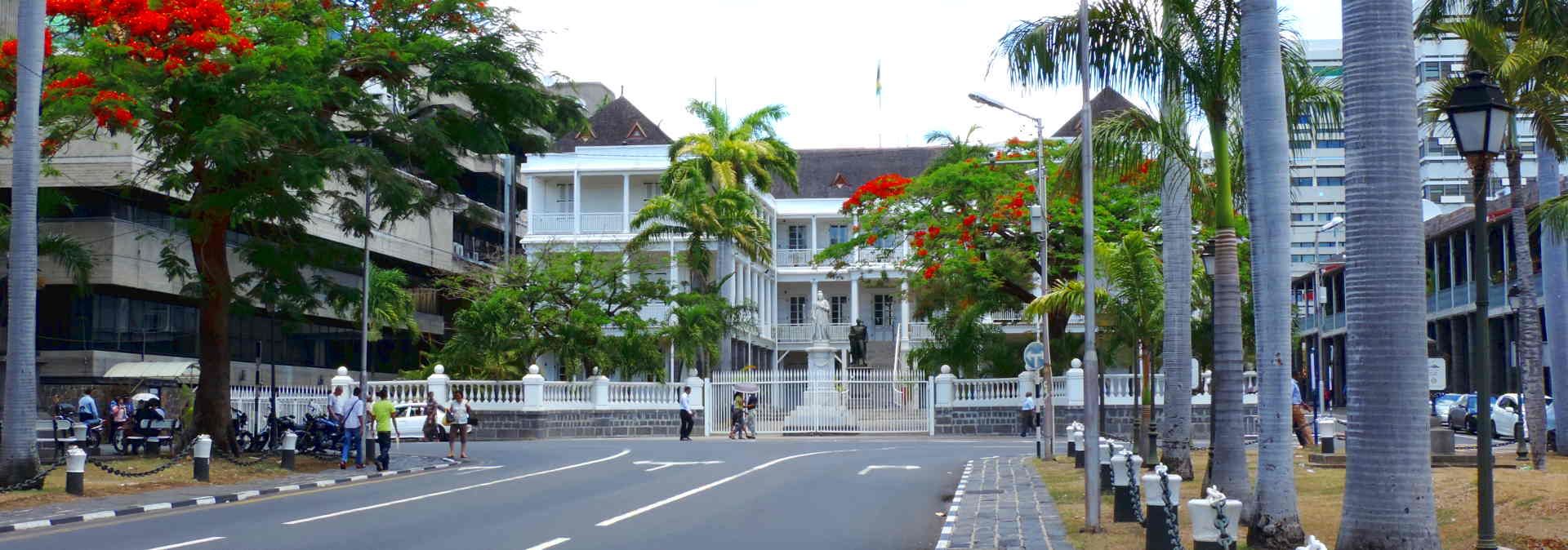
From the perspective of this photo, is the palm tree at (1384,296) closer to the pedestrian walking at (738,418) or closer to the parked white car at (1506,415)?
the parked white car at (1506,415)

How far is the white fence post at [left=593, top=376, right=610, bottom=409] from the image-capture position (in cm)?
4394

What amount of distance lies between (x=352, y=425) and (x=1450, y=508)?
62.0ft

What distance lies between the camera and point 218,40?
24.4 metres

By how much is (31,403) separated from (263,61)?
6.35 metres

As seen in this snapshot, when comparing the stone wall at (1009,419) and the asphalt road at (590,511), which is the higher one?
the stone wall at (1009,419)

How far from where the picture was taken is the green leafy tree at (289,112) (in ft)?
80.0

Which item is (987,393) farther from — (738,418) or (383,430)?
(383,430)

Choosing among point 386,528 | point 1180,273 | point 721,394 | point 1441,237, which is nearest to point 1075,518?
point 1180,273

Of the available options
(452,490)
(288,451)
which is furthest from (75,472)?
(288,451)

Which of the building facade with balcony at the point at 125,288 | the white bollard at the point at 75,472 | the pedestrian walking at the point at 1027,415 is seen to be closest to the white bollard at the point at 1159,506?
the white bollard at the point at 75,472

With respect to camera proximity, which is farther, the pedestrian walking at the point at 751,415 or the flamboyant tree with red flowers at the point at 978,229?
the pedestrian walking at the point at 751,415

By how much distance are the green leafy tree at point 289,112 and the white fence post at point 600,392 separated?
46.9 ft

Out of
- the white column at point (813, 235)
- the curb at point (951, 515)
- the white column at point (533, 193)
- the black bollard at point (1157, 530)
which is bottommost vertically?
the curb at point (951, 515)

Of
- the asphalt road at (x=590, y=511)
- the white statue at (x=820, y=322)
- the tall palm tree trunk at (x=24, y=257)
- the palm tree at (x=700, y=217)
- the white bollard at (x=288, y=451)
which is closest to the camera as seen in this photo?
the asphalt road at (x=590, y=511)
